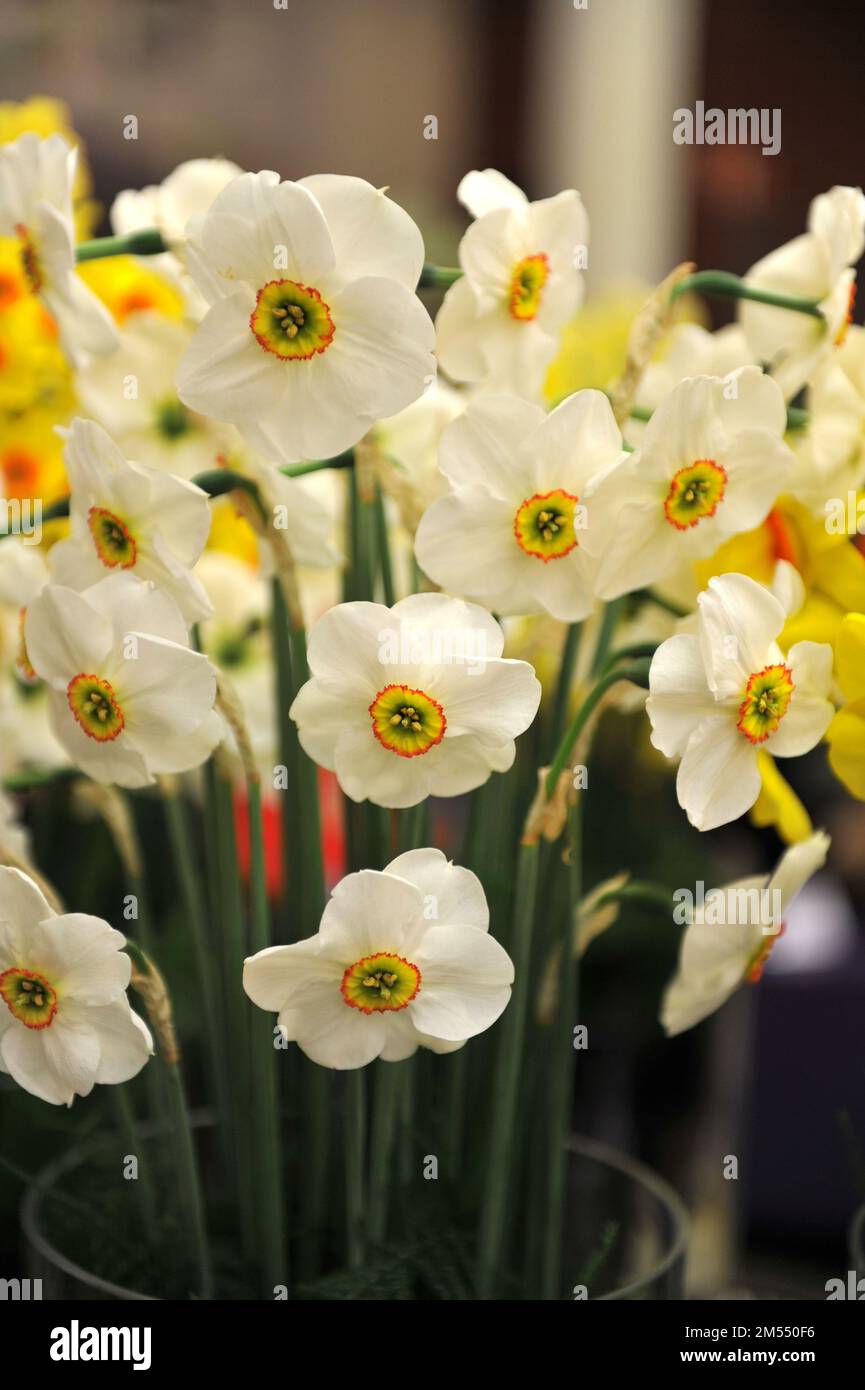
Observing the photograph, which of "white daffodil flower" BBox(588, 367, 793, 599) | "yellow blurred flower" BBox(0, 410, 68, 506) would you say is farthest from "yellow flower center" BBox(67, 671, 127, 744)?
"yellow blurred flower" BBox(0, 410, 68, 506)

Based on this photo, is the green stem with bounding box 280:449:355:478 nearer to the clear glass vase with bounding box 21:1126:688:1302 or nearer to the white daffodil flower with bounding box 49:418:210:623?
the white daffodil flower with bounding box 49:418:210:623

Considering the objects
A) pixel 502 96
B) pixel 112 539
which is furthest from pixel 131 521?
pixel 502 96

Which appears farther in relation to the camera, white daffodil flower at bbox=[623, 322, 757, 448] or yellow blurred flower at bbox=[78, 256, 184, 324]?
yellow blurred flower at bbox=[78, 256, 184, 324]

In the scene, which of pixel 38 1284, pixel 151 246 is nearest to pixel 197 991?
pixel 38 1284

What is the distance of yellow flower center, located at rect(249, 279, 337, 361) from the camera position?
0.28 meters

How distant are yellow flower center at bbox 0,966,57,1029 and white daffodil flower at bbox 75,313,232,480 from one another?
151mm

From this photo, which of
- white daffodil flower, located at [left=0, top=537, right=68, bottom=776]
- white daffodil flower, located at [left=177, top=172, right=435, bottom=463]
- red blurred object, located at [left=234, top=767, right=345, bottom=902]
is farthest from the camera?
red blurred object, located at [left=234, top=767, right=345, bottom=902]

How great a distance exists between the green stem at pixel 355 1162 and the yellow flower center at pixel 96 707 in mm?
97

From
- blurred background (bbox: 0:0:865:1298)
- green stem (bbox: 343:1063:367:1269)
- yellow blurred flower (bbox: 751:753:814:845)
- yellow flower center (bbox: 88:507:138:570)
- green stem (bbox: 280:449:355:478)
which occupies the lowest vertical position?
green stem (bbox: 343:1063:367:1269)

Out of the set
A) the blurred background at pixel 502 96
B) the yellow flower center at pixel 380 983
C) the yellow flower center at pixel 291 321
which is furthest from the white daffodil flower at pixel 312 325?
the blurred background at pixel 502 96

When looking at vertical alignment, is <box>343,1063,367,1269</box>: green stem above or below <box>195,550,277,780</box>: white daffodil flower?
below

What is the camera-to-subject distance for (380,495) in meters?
0.35

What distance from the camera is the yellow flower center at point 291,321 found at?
0.93ft

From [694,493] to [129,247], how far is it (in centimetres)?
15
